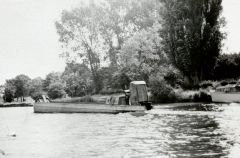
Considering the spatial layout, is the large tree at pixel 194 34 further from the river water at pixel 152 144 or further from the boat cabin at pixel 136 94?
the river water at pixel 152 144

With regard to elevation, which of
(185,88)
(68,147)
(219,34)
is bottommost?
(68,147)

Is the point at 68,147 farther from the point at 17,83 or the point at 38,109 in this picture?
the point at 17,83

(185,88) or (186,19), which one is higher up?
(186,19)

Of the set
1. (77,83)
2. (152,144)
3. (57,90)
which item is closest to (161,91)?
(152,144)

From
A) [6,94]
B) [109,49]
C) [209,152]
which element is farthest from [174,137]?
[6,94]

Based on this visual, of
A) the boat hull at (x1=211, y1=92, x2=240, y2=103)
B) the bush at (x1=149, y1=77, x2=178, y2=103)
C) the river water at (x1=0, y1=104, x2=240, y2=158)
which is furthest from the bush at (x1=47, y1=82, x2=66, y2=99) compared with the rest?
the river water at (x1=0, y1=104, x2=240, y2=158)

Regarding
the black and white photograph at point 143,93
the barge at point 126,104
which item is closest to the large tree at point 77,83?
the black and white photograph at point 143,93

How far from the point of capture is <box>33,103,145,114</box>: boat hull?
4541 cm

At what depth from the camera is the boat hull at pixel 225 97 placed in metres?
44.2

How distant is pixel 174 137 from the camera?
69.3 ft

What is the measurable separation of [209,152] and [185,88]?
3739cm

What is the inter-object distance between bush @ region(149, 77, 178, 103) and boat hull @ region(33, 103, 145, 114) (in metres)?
8.80

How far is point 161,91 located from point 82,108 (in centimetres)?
1140

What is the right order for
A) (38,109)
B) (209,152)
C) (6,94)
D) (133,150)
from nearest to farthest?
1. (209,152)
2. (133,150)
3. (38,109)
4. (6,94)
